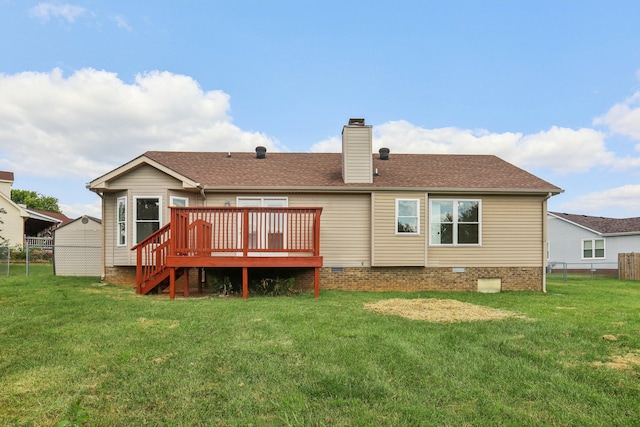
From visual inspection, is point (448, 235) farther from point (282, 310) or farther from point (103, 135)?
point (103, 135)

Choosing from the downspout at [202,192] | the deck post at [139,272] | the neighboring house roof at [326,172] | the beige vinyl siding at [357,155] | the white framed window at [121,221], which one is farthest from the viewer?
the beige vinyl siding at [357,155]

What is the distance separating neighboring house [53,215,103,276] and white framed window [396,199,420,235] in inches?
395

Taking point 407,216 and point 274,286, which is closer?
point 274,286

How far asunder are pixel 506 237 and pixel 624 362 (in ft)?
25.5

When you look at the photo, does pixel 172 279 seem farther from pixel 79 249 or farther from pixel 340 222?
pixel 79 249

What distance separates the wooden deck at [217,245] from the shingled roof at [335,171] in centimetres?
166

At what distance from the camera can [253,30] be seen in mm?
12945

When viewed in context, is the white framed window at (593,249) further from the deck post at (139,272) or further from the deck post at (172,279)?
the deck post at (139,272)

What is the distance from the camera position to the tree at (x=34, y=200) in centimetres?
4778

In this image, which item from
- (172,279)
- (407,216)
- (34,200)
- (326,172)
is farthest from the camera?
(34,200)

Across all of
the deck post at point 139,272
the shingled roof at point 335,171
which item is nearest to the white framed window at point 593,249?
the shingled roof at point 335,171

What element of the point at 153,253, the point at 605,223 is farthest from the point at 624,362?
the point at 605,223

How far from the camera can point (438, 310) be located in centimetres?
771

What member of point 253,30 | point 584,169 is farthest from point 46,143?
point 584,169
